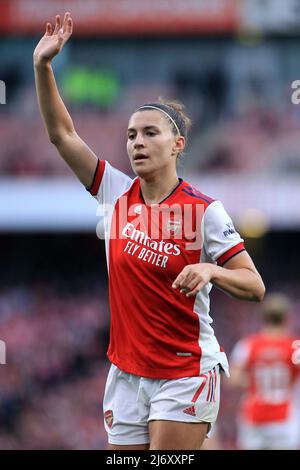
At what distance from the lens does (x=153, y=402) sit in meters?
4.43

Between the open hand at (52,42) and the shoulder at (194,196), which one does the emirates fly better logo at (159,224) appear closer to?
the shoulder at (194,196)

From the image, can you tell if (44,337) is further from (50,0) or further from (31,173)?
(50,0)

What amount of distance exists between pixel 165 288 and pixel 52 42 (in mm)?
1268

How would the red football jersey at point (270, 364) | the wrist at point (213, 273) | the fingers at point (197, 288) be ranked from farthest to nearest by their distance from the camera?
the red football jersey at point (270, 364) → the wrist at point (213, 273) → the fingers at point (197, 288)

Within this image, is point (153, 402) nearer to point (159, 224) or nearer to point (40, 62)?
point (159, 224)

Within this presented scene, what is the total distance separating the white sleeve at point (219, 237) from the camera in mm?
4434

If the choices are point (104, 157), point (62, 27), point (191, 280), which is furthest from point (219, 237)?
point (104, 157)

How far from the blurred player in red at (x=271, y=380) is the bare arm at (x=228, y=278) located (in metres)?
4.62

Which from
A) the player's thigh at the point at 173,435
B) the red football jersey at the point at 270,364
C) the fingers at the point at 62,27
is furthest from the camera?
the red football jersey at the point at 270,364

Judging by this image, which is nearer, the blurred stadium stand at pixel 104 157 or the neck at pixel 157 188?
the neck at pixel 157 188

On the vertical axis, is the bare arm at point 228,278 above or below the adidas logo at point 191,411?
above

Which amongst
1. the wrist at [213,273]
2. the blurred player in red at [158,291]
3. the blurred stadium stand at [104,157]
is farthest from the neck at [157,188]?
the blurred stadium stand at [104,157]

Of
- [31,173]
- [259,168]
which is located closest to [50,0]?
[31,173]

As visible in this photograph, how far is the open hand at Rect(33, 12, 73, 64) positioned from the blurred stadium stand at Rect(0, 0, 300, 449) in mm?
12315
